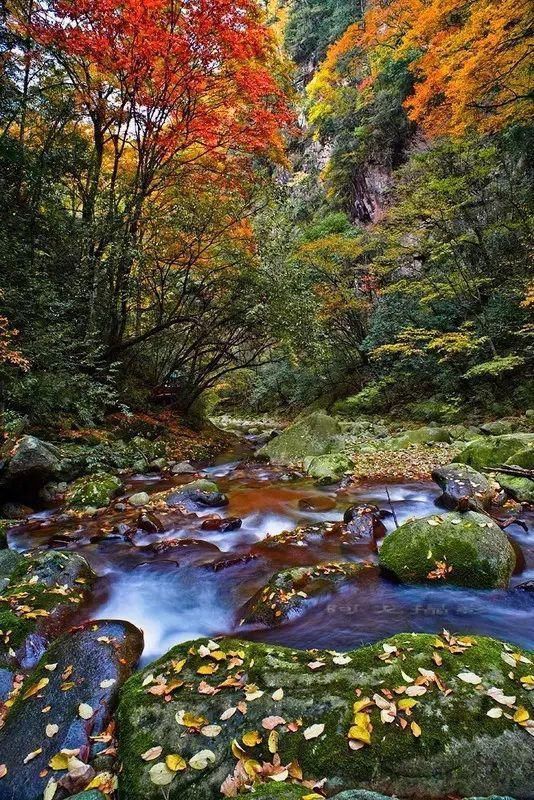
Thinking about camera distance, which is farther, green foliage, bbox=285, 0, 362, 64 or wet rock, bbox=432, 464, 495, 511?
A: green foliage, bbox=285, 0, 362, 64

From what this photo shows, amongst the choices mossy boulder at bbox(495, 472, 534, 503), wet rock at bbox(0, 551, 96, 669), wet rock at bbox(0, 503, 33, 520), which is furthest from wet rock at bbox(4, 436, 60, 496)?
mossy boulder at bbox(495, 472, 534, 503)

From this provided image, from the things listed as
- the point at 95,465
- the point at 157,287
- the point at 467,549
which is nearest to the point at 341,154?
the point at 157,287

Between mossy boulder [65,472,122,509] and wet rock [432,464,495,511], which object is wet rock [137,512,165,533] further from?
wet rock [432,464,495,511]

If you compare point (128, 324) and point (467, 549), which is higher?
point (128, 324)

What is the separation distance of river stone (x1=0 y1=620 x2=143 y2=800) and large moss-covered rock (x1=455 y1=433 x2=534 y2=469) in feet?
23.3

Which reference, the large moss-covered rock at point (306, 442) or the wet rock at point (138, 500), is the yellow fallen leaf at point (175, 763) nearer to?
the wet rock at point (138, 500)

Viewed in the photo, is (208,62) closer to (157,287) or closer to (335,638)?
(157,287)

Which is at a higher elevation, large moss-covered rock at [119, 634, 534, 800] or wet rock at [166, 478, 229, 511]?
large moss-covered rock at [119, 634, 534, 800]

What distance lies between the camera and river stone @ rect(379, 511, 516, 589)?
441cm

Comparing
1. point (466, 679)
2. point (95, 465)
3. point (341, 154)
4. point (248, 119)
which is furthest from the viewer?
point (341, 154)

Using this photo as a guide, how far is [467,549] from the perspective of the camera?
452cm

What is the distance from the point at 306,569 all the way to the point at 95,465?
6.63 meters

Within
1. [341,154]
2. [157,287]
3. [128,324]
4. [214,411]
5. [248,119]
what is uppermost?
[341,154]

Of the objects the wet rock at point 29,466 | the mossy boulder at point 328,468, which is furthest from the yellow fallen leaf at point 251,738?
the mossy boulder at point 328,468
